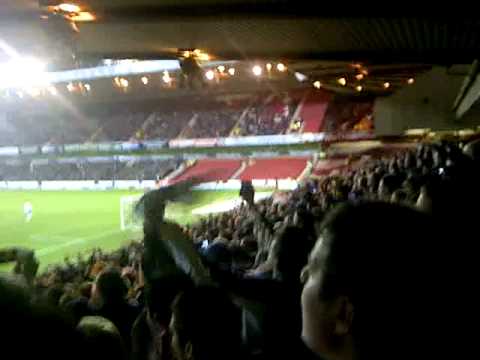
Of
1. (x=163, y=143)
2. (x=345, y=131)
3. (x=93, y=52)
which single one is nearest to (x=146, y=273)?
(x=93, y=52)

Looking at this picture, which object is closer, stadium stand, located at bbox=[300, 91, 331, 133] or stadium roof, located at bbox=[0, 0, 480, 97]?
stadium roof, located at bbox=[0, 0, 480, 97]

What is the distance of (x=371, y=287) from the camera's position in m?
1.26

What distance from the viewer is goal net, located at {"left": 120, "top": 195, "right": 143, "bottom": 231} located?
11.2 ft

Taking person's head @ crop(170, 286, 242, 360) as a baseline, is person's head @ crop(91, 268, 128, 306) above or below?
below

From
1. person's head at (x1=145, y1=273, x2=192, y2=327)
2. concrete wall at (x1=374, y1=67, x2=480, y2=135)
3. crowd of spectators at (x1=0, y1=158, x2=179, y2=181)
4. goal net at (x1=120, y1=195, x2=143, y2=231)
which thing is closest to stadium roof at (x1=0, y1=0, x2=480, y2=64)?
goal net at (x1=120, y1=195, x2=143, y2=231)

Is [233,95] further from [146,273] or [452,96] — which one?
[146,273]

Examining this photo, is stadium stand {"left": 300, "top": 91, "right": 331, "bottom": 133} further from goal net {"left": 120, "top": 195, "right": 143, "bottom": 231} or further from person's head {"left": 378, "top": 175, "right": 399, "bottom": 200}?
person's head {"left": 378, "top": 175, "right": 399, "bottom": 200}

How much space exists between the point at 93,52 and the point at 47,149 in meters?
40.1

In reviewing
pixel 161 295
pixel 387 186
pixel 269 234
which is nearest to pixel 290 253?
pixel 161 295

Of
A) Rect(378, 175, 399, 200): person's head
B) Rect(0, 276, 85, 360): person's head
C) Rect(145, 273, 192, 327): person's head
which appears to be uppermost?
Rect(0, 276, 85, 360): person's head

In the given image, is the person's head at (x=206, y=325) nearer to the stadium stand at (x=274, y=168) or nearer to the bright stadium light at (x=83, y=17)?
the bright stadium light at (x=83, y=17)

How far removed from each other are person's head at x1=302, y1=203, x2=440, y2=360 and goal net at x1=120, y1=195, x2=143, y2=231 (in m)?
1.97

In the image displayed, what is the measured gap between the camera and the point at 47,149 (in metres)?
46.9

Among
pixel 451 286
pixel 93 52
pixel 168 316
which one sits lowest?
pixel 168 316
